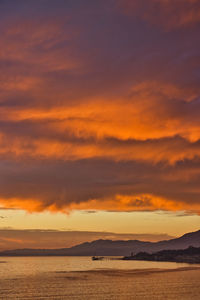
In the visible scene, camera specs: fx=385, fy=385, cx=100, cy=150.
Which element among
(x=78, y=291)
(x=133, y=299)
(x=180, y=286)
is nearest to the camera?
(x=133, y=299)

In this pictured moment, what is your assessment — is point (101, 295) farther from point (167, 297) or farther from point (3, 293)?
point (3, 293)

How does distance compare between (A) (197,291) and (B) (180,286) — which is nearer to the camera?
(A) (197,291)

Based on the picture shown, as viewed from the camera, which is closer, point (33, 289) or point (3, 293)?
point (3, 293)

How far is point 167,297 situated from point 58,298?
27.2 metres

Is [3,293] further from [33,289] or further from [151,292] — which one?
[151,292]

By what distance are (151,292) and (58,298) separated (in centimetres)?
2645

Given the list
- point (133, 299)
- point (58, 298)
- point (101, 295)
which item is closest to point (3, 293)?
point (58, 298)

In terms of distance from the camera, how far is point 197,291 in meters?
106

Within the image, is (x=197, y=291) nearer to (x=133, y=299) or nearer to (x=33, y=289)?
(x=133, y=299)

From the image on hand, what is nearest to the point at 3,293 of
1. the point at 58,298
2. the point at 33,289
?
the point at 33,289

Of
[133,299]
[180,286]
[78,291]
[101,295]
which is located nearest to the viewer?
[133,299]

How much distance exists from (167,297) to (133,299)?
29.5 feet

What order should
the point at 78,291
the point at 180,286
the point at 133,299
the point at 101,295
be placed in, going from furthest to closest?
the point at 180,286, the point at 78,291, the point at 101,295, the point at 133,299

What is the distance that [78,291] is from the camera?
108000 millimetres
